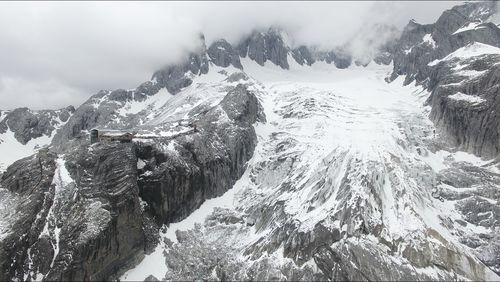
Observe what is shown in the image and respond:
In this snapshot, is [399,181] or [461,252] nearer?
[461,252]

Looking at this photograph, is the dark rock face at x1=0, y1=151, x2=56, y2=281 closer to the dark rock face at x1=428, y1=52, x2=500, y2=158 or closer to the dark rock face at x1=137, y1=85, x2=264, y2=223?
the dark rock face at x1=137, y1=85, x2=264, y2=223

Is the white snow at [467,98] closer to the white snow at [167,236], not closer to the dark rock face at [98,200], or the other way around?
the white snow at [167,236]

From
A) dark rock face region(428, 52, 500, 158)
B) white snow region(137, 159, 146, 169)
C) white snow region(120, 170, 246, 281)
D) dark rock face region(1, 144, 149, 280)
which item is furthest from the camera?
dark rock face region(428, 52, 500, 158)

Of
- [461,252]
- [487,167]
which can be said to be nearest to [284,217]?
[461,252]

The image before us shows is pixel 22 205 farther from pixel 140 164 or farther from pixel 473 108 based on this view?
pixel 473 108

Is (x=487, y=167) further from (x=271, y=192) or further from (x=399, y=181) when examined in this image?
(x=271, y=192)

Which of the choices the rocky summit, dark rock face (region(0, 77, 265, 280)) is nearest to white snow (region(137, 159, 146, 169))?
the rocky summit
